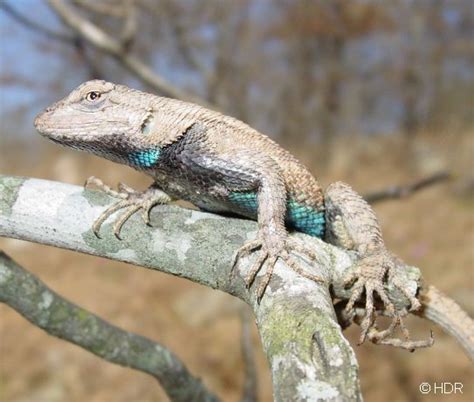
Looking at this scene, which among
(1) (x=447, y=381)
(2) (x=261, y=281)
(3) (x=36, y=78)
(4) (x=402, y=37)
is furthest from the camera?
(4) (x=402, y=37)

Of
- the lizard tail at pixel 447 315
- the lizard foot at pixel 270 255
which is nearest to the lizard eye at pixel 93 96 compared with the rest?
the lizard foot at pixel 270 255

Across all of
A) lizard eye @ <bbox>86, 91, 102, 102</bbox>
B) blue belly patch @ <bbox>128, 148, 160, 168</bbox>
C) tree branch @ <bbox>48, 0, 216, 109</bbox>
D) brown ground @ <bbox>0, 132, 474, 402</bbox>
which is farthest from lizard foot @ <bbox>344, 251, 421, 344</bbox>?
brown ground @ <bbox>0, 132, 474, 402</bbox>

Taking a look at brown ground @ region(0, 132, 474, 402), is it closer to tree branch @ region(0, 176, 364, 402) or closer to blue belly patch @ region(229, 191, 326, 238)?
blue belly patch @ region(229, 191, 326, 238)

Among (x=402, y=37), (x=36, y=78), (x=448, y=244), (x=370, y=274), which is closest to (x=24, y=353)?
(x=36, y=78)

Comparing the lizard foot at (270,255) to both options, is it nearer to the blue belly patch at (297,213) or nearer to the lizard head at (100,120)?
the blue belly patch at (297,213)

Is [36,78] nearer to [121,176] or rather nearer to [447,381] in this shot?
[121,176]
